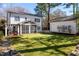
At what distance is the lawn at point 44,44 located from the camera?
3.54 meters

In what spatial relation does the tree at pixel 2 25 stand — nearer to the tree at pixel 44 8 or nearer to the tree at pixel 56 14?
the tree at pixel 44 8

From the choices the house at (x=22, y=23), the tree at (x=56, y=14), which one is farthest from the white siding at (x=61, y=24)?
the house at (x=22, y=23)

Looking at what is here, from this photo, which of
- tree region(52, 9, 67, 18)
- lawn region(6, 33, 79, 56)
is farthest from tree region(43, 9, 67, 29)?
lawn region(6, 33, 79, 56)

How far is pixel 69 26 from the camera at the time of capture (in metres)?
3.62

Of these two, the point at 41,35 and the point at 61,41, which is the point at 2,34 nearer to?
the point at 41,35

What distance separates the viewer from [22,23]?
3.66 meters

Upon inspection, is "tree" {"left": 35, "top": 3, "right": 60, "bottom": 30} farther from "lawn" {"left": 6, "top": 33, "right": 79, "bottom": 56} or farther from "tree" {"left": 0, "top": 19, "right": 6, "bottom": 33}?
"tree" {"left": 0, "top": 19, "right": 6, "bottom": 33}

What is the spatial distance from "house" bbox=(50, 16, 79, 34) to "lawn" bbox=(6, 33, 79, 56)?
0.09 metres

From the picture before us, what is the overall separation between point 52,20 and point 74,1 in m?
0.49

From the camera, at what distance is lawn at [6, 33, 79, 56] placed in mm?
3545

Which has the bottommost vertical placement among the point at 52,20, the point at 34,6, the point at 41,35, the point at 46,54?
the point at 46,54

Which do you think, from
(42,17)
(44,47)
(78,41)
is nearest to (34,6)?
(42,17)

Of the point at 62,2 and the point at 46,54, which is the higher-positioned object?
the point at 62,2

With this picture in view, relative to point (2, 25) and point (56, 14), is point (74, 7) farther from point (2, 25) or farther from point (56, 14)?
point (2, 25)
